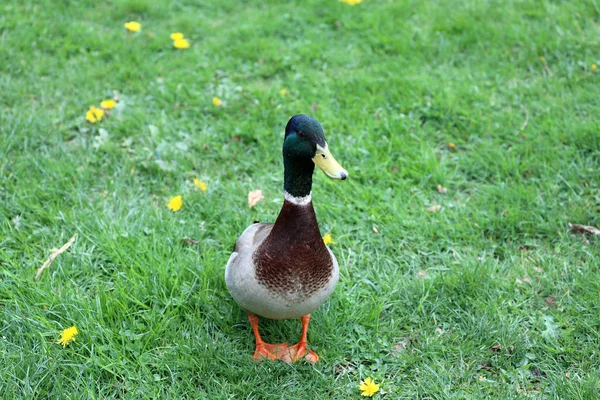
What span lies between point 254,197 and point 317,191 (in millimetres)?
381

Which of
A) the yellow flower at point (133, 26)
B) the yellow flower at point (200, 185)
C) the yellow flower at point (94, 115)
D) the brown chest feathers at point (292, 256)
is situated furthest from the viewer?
the yellow flower at point (133, 26)

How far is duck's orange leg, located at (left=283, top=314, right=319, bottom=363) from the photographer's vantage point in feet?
8.69

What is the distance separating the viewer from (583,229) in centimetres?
327

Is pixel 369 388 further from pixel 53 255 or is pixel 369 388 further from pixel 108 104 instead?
pixel 108 104

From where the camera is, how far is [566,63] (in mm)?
4566

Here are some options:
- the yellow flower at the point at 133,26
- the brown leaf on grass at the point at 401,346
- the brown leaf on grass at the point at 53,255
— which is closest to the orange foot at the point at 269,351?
the brown leaf on grass at the point at 401,346

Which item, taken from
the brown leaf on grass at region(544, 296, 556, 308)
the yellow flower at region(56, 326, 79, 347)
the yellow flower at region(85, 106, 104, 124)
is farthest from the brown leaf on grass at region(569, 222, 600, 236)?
the yellow flower at region(85, 106, 104, 124)

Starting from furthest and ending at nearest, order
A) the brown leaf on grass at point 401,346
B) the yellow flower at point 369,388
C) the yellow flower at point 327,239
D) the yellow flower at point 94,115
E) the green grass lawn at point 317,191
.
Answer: the yellow flower at point 94,115 → the yellow flower at point 327,239 → the brown leaf on grass at point 401,346 → the green grass lawn at point 317,191 → the yellow flower at point 369,388

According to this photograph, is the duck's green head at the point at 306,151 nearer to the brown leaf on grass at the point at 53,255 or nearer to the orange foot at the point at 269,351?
the orange foot at the point at 269,351

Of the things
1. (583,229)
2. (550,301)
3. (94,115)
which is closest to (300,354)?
(550,301)

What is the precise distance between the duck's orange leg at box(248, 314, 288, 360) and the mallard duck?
21 centimetres

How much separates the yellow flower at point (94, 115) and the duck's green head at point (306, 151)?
2.16 metres

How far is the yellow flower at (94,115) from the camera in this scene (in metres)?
4.02

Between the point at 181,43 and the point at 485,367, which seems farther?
the point at 181,43
